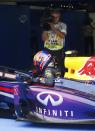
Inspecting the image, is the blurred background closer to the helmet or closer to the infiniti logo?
the helmet

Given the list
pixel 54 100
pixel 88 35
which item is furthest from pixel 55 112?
pixel 88 35

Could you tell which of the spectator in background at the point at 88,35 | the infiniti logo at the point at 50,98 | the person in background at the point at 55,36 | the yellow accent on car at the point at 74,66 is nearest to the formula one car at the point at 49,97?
the infiniti logo at the point at 50,98

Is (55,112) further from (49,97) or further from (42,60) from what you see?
(42,60)

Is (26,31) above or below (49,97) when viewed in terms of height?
above

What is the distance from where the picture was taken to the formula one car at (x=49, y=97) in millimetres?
5773

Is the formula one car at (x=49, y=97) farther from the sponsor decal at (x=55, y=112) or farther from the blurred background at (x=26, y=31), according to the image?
the blurred background at (x=26, y=31)

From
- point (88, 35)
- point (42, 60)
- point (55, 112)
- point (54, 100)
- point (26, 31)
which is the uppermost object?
point (26, 31)

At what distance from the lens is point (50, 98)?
5.88 m

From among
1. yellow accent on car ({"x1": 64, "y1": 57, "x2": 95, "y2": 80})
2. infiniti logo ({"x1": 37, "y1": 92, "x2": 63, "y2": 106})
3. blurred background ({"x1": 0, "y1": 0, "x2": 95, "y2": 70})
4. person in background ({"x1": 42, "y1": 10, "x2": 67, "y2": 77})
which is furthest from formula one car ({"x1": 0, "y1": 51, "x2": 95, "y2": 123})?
blurred background ({"x1": 0, "y1": 0, "x2": 95, "y2": 70})

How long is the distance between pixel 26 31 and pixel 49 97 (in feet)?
13.8

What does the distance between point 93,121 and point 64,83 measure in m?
0.64

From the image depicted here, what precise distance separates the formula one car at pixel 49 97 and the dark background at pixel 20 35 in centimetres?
320

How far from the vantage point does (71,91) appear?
5.98 m

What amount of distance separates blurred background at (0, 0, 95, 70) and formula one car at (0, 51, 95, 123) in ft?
10.2
